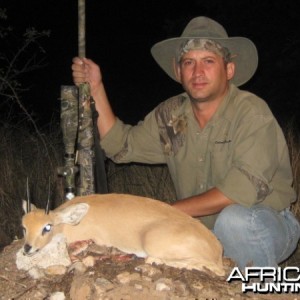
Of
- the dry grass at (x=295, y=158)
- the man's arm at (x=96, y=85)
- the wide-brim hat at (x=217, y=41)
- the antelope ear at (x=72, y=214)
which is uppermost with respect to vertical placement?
the wide-brim hat at (x=217, y=41)

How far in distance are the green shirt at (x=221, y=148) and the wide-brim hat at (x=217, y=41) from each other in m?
0.28

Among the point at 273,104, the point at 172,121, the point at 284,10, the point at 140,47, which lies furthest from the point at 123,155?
the point at 140,47

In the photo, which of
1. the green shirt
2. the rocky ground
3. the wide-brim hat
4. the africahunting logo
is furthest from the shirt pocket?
the rocky ground

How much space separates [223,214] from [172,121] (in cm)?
109

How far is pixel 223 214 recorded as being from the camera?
4.10 m

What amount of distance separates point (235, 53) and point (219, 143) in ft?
2.59

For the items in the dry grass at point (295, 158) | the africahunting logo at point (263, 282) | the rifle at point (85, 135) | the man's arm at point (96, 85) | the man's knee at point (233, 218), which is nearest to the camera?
the africahunting logo at point (263, 282)

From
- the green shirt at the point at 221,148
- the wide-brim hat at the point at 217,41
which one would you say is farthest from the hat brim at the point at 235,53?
the green shirt at the point at 221,148

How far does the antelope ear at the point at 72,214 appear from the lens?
11.5ft

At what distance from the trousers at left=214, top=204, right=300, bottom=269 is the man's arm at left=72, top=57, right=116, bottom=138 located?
4.49 feet

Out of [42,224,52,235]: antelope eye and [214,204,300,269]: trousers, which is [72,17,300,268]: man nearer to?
[214,204,300,269]: trousers

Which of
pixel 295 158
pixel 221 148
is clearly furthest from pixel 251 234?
pixel 295 158

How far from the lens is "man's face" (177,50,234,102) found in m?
4.38

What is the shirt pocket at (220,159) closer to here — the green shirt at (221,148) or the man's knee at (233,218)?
the green shirt at (221,148)
